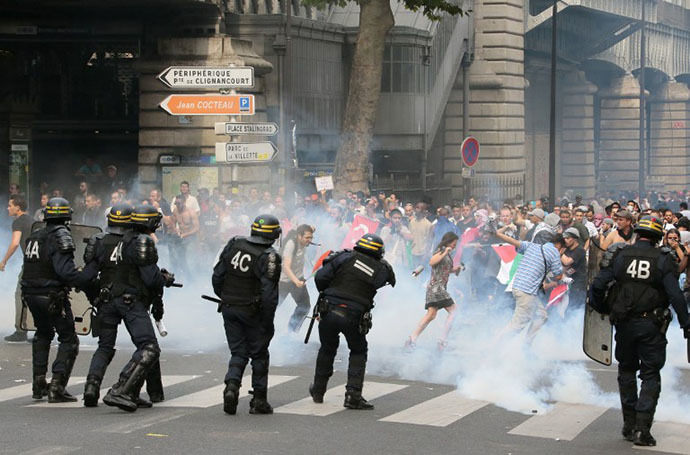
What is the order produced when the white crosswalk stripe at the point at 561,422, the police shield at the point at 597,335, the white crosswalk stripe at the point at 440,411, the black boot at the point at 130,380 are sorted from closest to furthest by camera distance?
the white crosswalk stripe at the point at 561,422
the police shield at the point at 597,335
the black boot at the point at 130,380
the white crosswalk stripe at the point at 440,411

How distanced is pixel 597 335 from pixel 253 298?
2.62m

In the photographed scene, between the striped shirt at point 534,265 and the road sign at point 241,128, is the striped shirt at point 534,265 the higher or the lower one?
the lower one

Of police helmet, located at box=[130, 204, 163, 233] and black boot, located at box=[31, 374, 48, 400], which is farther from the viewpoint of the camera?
black boot, located at box=[31, 374, 48, 400]

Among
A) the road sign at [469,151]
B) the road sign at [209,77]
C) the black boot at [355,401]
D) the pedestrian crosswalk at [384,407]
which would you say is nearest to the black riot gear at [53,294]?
the pedestrian crosswalk at [384,407]

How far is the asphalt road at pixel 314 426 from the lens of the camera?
9836 mm

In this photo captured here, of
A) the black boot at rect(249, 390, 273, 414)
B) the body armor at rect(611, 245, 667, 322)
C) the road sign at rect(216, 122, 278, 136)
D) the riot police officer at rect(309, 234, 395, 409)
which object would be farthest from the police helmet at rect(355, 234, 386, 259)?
the road sign at rect(216, 122, 278, 136)

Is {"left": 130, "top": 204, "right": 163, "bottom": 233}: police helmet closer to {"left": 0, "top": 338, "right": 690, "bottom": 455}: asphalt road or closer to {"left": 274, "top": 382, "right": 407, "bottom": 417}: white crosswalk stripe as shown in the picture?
{"left": 0, "top": 338, "right": 690, "bottom": 455}: asphalt road

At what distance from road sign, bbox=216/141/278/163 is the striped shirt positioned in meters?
8.03

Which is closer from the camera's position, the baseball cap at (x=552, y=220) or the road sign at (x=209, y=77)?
the baseball cap at (x=552, y=220)

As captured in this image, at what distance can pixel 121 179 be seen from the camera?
33.1 metres

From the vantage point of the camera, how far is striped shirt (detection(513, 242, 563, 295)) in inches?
612

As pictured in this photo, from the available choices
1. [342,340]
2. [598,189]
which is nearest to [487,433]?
[342,340]

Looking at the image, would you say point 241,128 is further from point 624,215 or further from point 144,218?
point 144,218

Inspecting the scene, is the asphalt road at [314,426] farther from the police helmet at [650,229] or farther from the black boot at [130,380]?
the police helmet at [650,229]
